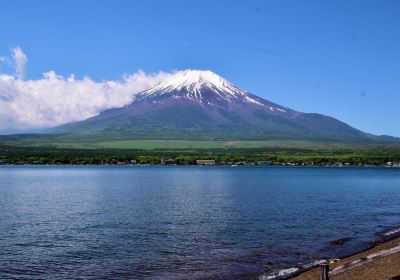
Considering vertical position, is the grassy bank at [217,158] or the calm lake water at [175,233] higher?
the grassy bank at [217,158]

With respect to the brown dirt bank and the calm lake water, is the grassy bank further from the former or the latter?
the brown dirt bank

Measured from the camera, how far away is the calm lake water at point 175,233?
21.4m

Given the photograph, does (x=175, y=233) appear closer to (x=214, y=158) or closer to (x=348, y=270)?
(x=348, y=270)

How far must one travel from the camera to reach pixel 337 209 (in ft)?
140

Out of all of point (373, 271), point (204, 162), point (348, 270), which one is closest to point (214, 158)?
point (204, 162)

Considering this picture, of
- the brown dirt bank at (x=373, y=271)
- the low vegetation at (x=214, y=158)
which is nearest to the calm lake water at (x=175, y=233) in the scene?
the brown dirt bank at (x=373, y=271)

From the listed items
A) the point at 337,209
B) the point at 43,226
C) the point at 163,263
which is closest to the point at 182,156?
the point at 337,209

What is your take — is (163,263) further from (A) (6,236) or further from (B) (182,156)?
(B) (182,156)

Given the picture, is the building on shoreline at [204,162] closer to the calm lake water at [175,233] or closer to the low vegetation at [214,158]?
the low vegetation at [214,158]

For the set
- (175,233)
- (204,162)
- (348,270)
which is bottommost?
(175,233)

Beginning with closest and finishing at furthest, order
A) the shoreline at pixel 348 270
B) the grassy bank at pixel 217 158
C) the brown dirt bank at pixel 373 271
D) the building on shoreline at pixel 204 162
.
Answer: the brown dirt bank at pixel 373 271 → the shoreline at pixel 348 270 → the building on shoreline at pixel 204 162 → the grassy bank at pixel 217 158

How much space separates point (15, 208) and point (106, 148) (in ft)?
464

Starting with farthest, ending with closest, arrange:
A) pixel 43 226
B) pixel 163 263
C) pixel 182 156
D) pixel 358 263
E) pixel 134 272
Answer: pixel 182 156 → pixel 43 226 → pixel 163 263 → pixel 134 272 → pixel 358 263

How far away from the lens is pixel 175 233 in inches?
1155
